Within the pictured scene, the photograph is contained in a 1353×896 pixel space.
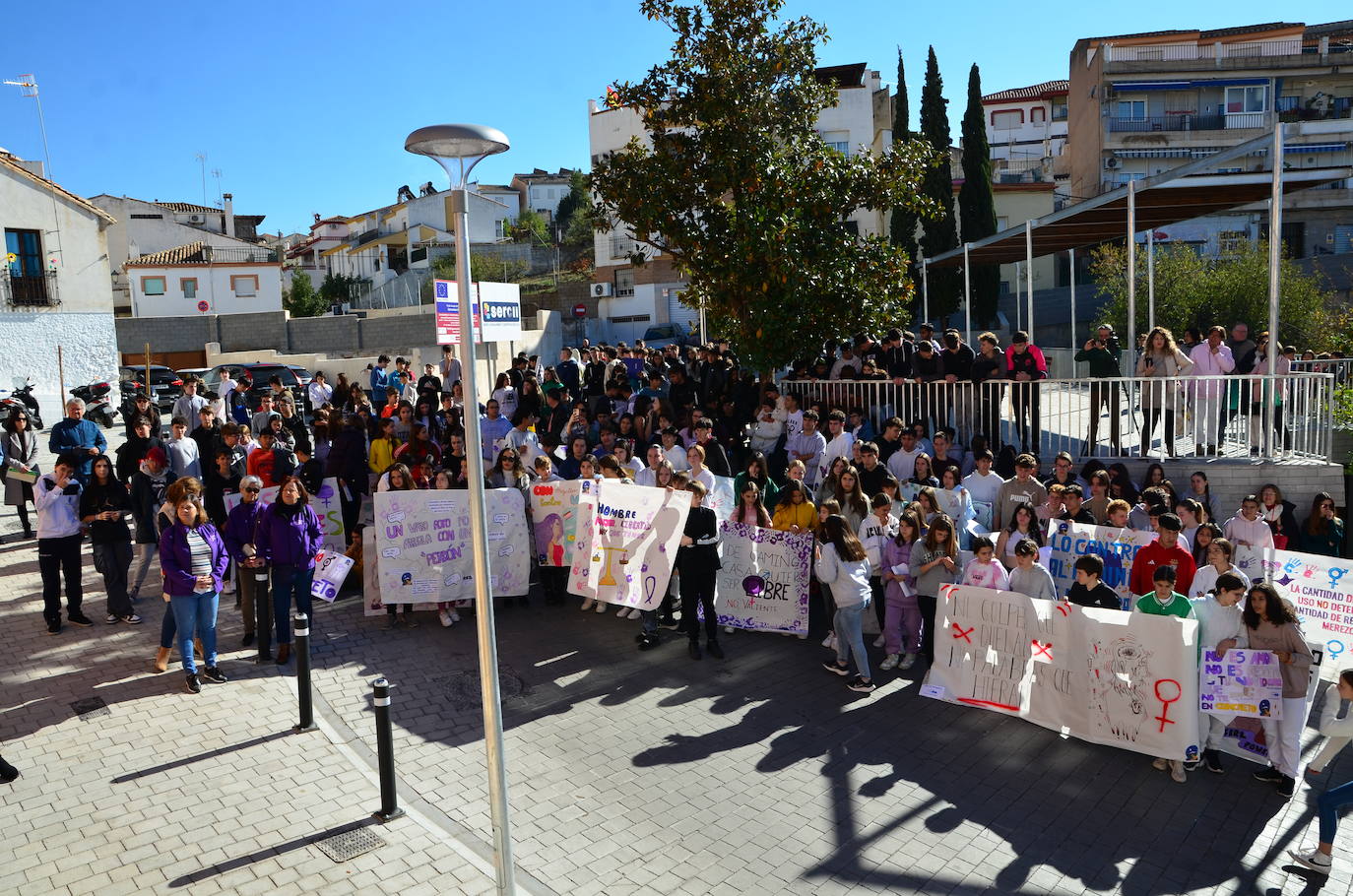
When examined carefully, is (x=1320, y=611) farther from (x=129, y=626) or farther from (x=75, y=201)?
(x=75, y=201)

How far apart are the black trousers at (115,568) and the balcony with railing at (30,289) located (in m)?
25.4

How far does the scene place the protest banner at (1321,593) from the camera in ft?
28.9

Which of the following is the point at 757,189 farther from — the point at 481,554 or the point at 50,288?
the point at 50,288

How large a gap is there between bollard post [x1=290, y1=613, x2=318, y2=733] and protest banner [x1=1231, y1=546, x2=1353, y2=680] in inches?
333

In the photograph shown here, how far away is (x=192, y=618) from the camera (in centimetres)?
898

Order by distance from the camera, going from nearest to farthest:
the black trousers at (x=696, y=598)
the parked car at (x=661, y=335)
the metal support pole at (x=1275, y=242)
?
the black trousers at (x=696, y=598), the metal support pole at (x=1275, y=242), the parked car at (x=661, y=335)

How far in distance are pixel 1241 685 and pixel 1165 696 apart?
531 mm

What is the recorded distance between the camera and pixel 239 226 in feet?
241

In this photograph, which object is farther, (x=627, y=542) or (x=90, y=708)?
(x=627, y=542)

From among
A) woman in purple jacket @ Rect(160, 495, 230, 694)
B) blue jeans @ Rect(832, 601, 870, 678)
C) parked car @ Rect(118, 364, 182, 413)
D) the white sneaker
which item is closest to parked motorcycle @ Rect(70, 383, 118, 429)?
parked car @ Rect(118, 364, 182, 413)

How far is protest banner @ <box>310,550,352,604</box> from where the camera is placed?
1028cm

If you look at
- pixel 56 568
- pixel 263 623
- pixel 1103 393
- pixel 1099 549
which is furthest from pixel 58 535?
A: pixel 1103 393

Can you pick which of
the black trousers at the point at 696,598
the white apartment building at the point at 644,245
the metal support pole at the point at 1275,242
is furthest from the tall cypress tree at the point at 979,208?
the black trousers at the point at 696,598

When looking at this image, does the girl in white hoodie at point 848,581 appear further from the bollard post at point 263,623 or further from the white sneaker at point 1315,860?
the bollard post at point 263,623
